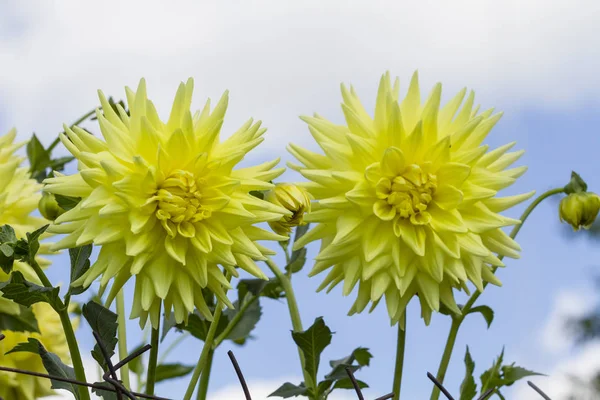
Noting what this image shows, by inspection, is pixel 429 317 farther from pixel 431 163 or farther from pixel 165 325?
pixel 165 325

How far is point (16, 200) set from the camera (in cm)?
114

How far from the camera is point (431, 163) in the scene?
90cm

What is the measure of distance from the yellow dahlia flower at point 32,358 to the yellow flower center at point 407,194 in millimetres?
637

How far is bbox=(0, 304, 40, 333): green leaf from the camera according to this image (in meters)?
1.09

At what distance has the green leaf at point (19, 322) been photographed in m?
1.09

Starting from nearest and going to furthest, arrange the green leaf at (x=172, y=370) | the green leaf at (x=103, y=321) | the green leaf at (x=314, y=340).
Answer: the green leaf at (x=103, y=321), the green leaf at (x=314, y=340), the green leaf at (x=172, y=370)

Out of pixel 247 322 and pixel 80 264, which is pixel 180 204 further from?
pixel 247 322

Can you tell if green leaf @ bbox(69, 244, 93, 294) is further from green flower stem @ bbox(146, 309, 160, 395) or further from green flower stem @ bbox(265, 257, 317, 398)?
green flower stem @ bbox(265, 257, 317, 398)

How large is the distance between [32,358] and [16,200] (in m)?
0.27

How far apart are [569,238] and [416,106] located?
918 centimetres

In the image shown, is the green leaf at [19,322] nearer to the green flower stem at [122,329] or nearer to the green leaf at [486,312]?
the green flower stem at [122,329]

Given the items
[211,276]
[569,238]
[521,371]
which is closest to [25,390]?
[211,276]

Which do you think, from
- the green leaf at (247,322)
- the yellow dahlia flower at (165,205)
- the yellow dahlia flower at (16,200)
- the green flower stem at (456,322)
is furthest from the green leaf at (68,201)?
the green flower stem at (456,322)

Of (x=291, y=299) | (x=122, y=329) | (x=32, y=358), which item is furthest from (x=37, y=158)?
(x=291, y=299)
